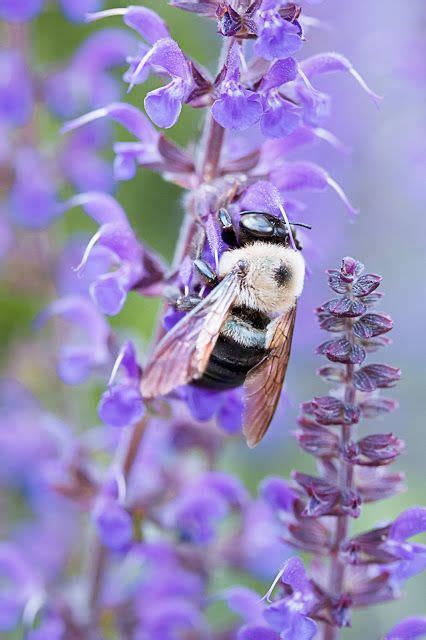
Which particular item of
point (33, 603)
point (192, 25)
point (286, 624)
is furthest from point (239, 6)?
point (192, 25)

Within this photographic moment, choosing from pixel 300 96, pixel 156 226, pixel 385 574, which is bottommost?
pixel 385 574

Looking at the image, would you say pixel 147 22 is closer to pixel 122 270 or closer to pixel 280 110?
pixel 280 110

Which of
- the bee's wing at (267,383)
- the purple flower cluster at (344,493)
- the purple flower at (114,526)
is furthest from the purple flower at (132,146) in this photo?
the purple flower at (114,526)

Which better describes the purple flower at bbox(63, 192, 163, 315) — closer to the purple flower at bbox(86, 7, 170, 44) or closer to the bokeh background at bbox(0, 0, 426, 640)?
the purple flower at bbox(86, 7, 170, 44)

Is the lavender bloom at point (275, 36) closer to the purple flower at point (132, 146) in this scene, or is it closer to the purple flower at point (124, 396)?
the purple flower at point (132, 146)

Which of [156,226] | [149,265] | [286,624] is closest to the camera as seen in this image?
[286,624]

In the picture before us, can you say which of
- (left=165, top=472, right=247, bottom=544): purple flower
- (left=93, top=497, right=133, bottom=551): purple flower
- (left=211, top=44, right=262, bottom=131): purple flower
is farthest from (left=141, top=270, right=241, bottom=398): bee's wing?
(left=165, top=472, right=247, bottom=544): purple flower

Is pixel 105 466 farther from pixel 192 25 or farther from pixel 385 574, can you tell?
pixel 192 25

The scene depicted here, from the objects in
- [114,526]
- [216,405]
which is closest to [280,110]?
[216,405]
